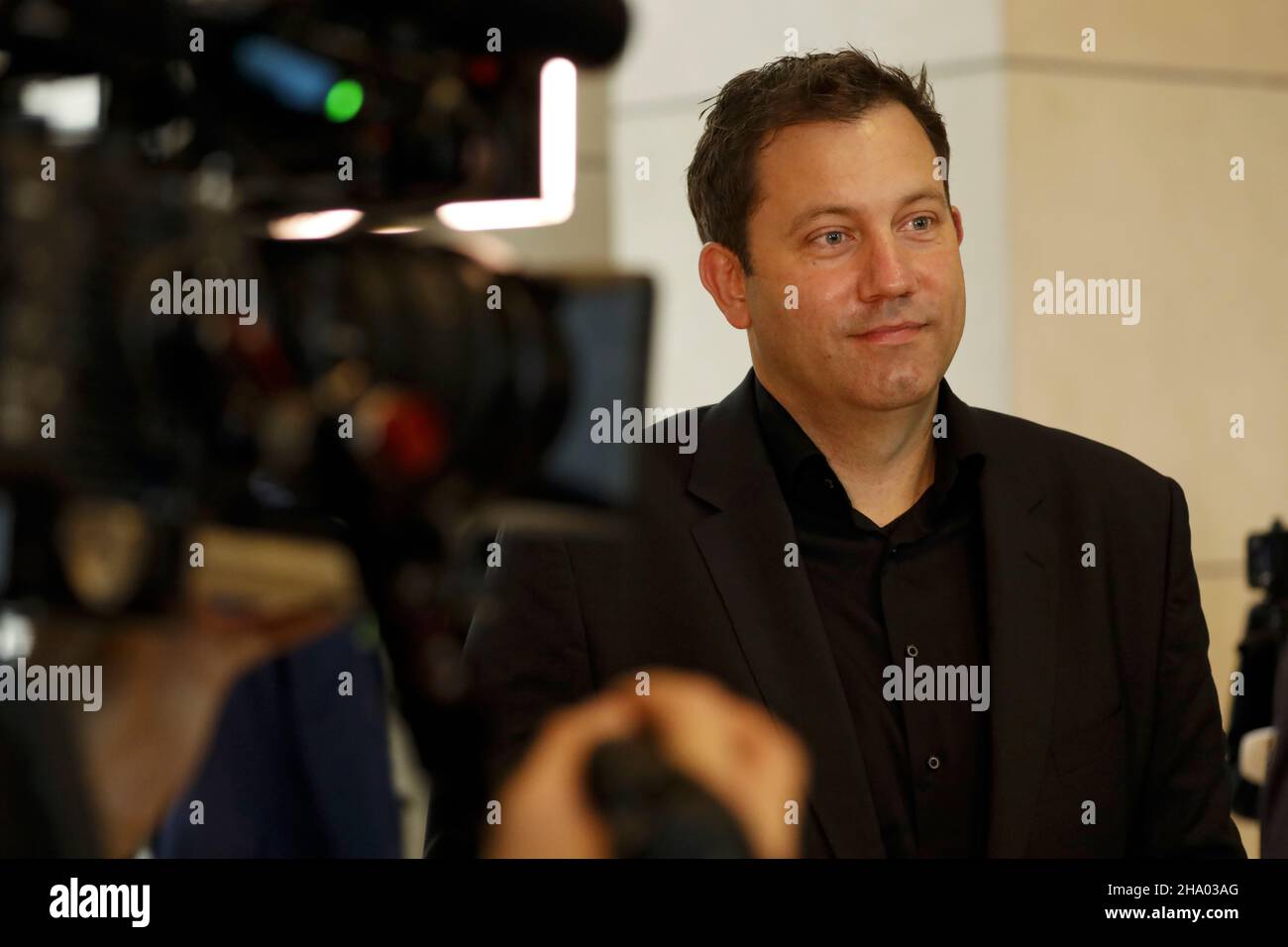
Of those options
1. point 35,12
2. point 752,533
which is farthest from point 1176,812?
point 35,12

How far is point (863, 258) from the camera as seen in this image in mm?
1434

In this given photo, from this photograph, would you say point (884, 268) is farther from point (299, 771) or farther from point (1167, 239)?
point (299, 771)

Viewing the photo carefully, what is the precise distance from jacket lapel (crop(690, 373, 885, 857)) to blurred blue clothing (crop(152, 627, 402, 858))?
36 centimetres

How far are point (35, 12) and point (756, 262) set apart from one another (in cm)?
83

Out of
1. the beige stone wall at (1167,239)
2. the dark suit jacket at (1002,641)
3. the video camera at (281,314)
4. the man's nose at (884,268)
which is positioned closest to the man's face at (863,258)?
the man's nose at (884,268)

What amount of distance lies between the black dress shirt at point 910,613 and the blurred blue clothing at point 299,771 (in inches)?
18.2

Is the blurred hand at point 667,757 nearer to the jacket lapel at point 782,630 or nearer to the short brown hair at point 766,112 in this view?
the jacket lapel at point 782,630

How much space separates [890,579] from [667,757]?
673 mm

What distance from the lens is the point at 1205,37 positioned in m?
1.72

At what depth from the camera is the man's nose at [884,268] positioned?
1426mm

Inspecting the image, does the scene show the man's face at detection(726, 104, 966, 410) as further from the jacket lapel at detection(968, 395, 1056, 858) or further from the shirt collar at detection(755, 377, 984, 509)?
the jacket lapel at detection(968, 395, 1056, 858)
